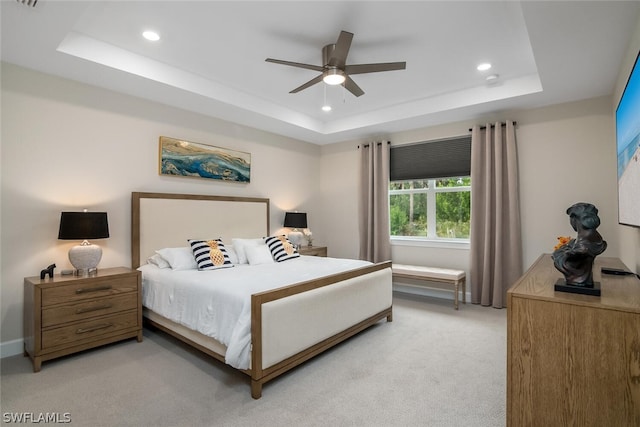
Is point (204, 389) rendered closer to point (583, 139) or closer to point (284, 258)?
point (284, 258)

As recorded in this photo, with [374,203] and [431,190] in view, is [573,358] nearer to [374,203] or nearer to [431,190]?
[431,190]

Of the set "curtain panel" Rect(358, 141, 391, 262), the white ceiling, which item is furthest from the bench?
the white ceiling

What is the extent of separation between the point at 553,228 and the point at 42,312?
526 centimetres

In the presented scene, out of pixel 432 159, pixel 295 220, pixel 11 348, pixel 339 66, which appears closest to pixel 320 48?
pixel 339 66

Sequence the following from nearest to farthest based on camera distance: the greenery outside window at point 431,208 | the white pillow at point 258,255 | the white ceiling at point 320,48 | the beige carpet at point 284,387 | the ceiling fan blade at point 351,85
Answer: the beige carpet at point 284,387 → the white ceiling at point 320,48 → the ceiling fan blade at point 351,85 → the white pillow at point 258,255 → the greenery outside window at point 431,208

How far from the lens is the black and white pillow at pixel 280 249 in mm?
4086

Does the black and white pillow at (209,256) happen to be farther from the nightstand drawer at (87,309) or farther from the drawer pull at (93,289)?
the drawer pull at (93,289)

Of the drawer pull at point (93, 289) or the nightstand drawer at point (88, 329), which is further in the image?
the drawer pull at point (93, 289)

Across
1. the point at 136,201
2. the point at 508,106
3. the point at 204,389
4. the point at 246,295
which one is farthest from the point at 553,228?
the point at 136,201

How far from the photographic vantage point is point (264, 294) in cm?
223

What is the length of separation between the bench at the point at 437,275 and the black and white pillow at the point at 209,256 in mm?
2305

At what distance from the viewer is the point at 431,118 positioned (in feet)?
14.7

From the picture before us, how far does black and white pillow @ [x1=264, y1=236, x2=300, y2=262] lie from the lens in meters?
4.09

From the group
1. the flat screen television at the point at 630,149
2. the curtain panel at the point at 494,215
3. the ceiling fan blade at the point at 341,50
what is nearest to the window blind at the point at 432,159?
the curtain panel at the point at 494,215
